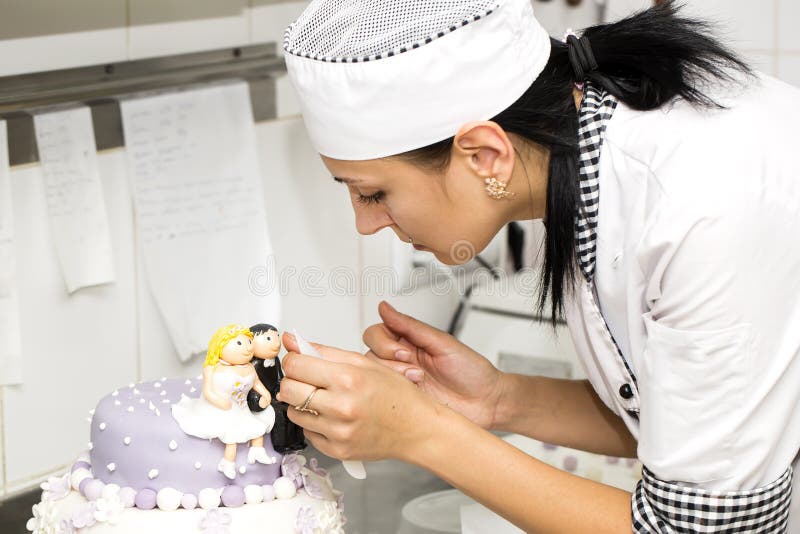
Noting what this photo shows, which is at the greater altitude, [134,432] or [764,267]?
[764,267]

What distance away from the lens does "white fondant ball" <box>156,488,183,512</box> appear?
2.90ft

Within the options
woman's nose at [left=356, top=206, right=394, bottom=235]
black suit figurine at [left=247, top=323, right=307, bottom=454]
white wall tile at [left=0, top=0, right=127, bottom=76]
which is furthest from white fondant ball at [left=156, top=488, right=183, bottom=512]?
white wall tile at [left=0, top=0, right=127, bottom=76]

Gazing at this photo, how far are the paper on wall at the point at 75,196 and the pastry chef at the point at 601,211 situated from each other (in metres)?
0.40

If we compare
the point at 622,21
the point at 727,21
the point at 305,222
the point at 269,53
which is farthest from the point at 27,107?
the point at 727,21

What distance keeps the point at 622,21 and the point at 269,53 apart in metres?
0.62

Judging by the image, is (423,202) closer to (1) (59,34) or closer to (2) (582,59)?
(2) (582,59)

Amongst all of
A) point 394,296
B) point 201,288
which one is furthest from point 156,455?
point 394,296

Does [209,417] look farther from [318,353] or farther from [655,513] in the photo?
[655,513]

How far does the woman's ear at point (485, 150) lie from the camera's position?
2.99 feet

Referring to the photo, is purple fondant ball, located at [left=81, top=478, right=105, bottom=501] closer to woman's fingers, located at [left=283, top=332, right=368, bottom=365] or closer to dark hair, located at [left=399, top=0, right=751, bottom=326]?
woman's fingers, located at [left=283, top=332, right=368, bottom=365]

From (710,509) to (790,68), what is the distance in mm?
1010

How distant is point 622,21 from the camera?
100 centimetres

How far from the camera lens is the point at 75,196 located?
4.04ft

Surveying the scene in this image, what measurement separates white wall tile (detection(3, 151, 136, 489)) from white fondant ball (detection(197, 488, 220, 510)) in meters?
0.43
